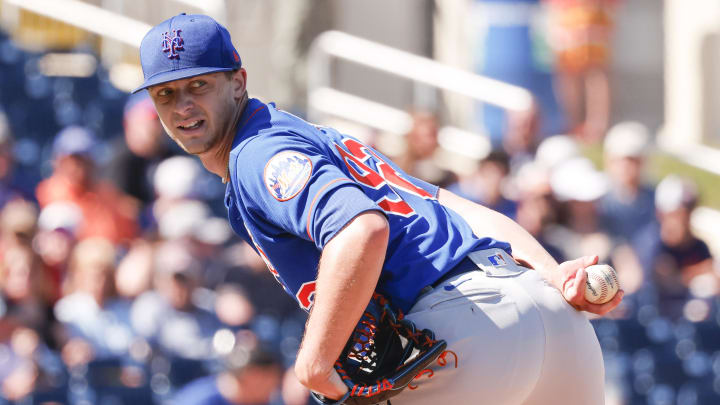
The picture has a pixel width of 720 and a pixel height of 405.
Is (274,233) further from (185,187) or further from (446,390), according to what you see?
(185,187)

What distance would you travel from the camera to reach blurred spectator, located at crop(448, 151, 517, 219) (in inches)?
269

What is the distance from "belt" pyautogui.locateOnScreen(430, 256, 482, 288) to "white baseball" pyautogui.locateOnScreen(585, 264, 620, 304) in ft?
0.98

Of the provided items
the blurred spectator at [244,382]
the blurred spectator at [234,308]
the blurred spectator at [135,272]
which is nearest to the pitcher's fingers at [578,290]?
the blurred spectator at [244,382]

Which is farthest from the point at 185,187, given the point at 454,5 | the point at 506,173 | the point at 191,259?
the point at 454,5

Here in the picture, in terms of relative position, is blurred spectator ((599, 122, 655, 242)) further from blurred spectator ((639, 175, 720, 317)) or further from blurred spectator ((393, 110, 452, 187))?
blurred spectator ((393, 110, 452, 187))

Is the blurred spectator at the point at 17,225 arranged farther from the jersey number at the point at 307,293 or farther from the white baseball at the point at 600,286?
the white baseball at the point at 600,286

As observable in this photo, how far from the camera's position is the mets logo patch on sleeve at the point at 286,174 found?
2.57 meters

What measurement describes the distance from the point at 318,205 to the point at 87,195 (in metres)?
4.39

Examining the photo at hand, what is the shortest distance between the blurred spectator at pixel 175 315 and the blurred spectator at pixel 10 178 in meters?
1.29

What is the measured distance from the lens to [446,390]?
2.71 metres

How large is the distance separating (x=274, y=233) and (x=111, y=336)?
345 cm

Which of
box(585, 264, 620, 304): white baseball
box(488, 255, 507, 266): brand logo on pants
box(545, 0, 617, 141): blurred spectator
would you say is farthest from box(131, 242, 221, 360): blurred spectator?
box(545, 0, 617, 141): blurred spectator

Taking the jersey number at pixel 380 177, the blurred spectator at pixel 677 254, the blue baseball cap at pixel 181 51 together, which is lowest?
the blurred spectator at pixel 677 254

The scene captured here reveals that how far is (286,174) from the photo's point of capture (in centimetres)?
258
